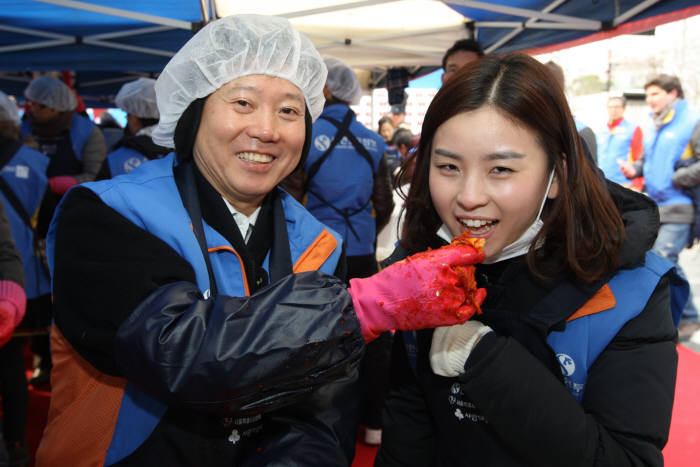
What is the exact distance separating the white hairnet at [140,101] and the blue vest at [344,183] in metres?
1.54

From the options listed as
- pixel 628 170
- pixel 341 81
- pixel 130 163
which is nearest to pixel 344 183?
pixel 341 81

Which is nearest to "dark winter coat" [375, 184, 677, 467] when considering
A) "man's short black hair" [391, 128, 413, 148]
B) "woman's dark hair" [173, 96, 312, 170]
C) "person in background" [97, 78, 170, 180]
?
"woman's dark hair" [173, 96, 312, 170]

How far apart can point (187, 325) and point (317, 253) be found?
2.05 feet

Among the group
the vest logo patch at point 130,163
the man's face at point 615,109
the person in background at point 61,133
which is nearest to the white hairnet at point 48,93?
the person in background at point 61,133

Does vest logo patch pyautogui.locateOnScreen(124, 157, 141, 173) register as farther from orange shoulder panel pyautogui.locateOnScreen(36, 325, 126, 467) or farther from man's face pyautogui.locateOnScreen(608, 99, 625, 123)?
man's face pyautogui.locateOnScreen(608, 99, 625, 123)

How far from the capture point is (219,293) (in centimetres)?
133

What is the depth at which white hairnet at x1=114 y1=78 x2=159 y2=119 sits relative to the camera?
4.25 m

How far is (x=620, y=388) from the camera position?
3.76 ft

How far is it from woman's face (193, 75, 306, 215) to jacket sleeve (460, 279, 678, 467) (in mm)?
778

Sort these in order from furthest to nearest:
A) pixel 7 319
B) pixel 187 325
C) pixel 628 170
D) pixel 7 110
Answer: pixel 628 170, pixel 7 110, pixel 7 319, pixel 187 325

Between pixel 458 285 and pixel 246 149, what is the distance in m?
0.72

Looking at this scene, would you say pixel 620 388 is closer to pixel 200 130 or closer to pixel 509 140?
pixel 509 140

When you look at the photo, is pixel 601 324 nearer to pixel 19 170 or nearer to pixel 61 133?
pixel 19 170

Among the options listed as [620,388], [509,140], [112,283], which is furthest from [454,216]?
[112,283]
